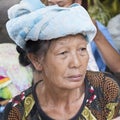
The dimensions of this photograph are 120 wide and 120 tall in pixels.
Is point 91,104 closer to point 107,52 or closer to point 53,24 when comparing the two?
point 53,24

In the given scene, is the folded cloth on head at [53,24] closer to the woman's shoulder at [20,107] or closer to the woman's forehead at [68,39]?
the woman's forehead at [68,39]

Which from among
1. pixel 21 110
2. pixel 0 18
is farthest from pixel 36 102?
pixel 0 18

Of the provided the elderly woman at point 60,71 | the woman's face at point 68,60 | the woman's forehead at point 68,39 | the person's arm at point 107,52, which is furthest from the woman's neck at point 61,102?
the person's arm at point 107,52

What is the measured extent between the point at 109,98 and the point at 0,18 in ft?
7.62

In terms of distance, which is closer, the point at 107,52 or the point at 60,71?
the point at 60,71

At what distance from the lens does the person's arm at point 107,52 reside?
264 centimetres

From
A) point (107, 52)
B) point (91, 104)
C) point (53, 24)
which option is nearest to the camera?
point (53, 24)

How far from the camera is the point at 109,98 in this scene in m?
2.01

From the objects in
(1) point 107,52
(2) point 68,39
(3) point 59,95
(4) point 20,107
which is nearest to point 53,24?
(2) point 68,39

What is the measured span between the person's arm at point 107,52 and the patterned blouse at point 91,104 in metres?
0.58

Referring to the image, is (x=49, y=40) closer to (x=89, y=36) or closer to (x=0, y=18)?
(x=89, y=36)

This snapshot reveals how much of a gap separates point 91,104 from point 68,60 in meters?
0.27

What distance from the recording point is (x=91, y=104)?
1984mm

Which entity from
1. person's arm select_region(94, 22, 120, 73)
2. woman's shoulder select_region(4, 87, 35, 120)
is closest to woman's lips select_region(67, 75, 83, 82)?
woman's shoulder select_region(4, 87, 35, 120)
